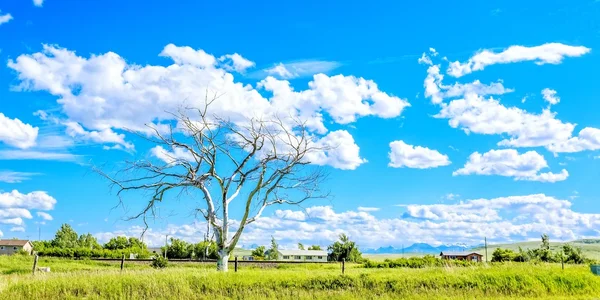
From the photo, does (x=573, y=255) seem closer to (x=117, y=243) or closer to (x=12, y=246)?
(x=117, y=243)

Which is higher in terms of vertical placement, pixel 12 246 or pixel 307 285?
pixel 12 246

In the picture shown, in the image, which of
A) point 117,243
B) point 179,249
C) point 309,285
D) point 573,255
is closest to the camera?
point 309,285

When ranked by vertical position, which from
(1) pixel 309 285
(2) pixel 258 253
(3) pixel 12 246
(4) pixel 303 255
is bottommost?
(4) pixel 303 255

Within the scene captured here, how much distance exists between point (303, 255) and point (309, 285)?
76601 millimetres

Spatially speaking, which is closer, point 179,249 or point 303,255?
point 179,249

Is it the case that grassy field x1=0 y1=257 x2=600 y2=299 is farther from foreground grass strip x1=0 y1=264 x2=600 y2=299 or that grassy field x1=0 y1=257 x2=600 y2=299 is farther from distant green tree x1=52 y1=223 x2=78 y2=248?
distant green tree x1=52 y1=223 x2=78 y2=248

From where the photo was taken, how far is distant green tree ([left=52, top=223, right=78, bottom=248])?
86.8m

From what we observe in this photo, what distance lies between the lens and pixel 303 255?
94.9 meters

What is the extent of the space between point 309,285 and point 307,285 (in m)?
0.07

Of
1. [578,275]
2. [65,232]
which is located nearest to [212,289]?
[578,275]

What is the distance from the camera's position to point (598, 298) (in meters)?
17.5

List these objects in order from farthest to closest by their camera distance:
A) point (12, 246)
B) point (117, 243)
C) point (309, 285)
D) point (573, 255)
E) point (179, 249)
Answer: point (12, 246)
point (117, 243)
point (179, 249)
point (573, 255)
point (309, 285)

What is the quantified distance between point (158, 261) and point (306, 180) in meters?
16.3

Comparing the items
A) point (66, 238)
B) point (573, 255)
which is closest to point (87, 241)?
point (66, 238)
